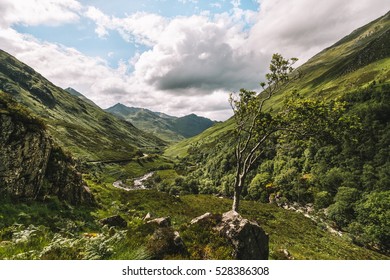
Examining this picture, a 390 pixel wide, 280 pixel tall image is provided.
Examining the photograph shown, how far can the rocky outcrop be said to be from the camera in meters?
11.7

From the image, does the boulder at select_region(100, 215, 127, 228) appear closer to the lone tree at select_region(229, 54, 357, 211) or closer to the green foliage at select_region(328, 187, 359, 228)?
the lone tree at select_region(229, 54, 357, 211)

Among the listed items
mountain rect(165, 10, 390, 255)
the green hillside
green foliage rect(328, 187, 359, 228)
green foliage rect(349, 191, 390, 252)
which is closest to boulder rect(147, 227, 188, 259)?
the green hillside

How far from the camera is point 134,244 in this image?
926cm

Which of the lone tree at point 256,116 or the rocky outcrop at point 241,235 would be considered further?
the lone tree at point 256,116

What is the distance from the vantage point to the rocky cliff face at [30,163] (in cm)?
2081

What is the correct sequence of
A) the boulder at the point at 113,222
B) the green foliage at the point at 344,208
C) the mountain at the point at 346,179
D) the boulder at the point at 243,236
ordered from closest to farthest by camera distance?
the boulder at the point at 243,236 → the boulder at the point at 113,222 → the mountain at the point at 346,179 → the green foliage at the point at 344,208

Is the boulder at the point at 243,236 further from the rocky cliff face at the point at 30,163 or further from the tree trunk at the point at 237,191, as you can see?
the rocky cliff face at the point at 30,163

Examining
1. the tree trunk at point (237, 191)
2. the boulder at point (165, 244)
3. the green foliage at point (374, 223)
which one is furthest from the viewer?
the green foliage at point (374, 223)

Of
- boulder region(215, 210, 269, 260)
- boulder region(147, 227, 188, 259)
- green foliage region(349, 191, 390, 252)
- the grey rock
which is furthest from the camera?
green foliage region(349, 191, 390, 252)

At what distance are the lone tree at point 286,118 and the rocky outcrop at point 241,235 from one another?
9.39m

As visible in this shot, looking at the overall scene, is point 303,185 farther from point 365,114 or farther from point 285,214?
point 365,114

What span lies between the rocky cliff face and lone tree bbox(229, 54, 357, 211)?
18161mm

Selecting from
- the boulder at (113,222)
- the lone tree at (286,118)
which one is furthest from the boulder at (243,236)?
the boulder at (113,222)

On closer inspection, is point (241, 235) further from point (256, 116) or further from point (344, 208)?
point (344, 208)
